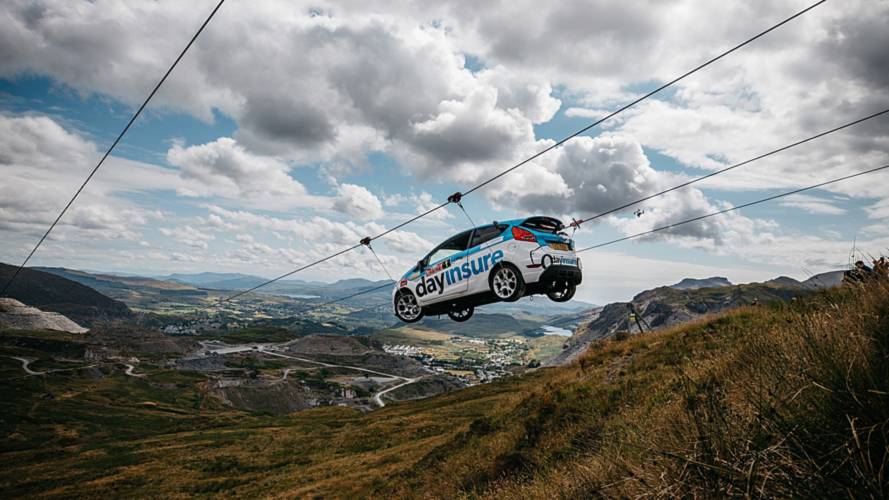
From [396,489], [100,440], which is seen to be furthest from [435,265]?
[100,440]

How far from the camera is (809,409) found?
4.18 m

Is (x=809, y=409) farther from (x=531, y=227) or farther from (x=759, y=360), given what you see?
(x=531, y=227)

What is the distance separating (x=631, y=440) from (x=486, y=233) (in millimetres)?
7649

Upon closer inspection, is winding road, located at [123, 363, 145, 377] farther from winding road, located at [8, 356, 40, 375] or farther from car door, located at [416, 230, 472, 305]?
car door, located at [416, 230, 472, 305]

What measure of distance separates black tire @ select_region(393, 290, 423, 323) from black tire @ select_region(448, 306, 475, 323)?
1226 millimetres

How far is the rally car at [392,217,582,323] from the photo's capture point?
1183 cm

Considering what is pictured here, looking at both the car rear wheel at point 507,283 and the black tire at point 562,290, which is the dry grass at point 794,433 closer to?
the car rear wheel at point 507,283

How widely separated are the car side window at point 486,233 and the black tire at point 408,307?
11.1 feet

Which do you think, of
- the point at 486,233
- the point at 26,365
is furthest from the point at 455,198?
the point at 26,365

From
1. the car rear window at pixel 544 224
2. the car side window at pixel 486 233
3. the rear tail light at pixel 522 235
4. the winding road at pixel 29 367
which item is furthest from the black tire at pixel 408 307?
the winding road at pixel 29 367

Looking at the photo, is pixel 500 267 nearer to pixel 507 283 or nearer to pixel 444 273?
pixel 507 283

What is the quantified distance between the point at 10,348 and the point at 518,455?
8690 inches

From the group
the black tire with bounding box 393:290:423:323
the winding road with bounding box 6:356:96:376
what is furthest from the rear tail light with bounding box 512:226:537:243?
the winding road with bounding box 6:356:96:376

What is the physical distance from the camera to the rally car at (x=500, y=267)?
11.8 meters
